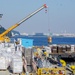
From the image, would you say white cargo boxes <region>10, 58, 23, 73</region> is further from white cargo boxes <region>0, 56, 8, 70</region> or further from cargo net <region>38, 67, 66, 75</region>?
cargo net <region>38, 67, 66, 75</region>

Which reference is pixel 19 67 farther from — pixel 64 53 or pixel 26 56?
pixel 64 53

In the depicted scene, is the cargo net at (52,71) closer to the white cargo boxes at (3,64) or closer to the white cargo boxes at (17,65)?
the white cargo boxes at (17,65)

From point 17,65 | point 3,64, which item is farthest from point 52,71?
point 3,64

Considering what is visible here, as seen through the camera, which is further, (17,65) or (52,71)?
(52,71)

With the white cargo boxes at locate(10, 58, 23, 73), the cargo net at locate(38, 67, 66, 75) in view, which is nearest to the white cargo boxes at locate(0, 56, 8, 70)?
the white cargo boxes at locate(10, 58, 23, 73)

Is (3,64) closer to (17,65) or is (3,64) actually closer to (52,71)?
(17,65)

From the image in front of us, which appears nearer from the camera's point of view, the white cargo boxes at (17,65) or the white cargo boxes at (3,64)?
the white cargo boxes at (17,65)

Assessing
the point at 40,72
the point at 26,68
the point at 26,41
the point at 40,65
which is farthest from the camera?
the point at 26,41

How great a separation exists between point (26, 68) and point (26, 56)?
131 centimetres

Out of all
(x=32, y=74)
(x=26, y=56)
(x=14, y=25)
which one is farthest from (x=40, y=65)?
(x=14, y=25)

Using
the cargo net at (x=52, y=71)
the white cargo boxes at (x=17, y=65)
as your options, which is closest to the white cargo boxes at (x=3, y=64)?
the white cargo boxes at (x=17, y=65)

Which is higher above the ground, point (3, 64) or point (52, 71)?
point (3, 64)

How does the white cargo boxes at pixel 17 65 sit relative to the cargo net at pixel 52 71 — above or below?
above

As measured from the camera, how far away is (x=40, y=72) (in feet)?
68.7
